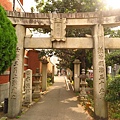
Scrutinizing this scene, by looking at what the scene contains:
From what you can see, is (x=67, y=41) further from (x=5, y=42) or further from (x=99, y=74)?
(x=5, y=42)

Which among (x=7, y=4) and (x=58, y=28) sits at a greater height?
(x=7, y=4)

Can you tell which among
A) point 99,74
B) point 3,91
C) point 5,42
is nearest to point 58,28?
point 99,74

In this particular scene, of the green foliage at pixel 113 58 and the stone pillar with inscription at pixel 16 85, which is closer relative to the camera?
the green foliage at pixel 113 58

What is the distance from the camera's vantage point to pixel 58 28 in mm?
8203

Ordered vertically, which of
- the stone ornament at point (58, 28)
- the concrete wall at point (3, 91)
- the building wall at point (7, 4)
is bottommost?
the concrete wall at point (3, 91)

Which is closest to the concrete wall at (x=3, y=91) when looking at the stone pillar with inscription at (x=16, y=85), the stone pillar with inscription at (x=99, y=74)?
the stone pillar with inscription at (x=16, y=85)

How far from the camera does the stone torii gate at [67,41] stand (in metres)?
7.84

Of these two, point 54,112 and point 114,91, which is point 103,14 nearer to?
point 114,91

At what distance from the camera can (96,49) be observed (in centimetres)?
802

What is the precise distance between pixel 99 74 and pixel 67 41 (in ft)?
7.81

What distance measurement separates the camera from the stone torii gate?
784 cm

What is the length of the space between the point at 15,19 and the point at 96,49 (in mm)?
4604

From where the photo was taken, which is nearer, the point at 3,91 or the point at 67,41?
the point at 67,41

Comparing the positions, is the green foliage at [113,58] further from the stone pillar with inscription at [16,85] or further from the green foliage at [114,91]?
the stone pillar with inscription at [16,85]
